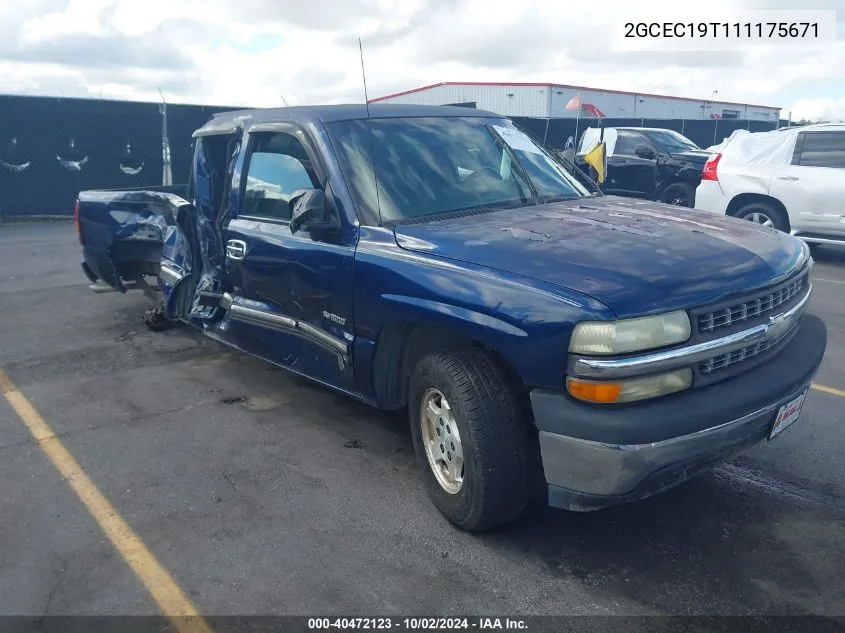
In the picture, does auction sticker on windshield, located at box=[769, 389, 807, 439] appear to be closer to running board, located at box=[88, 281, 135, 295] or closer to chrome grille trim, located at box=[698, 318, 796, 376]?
chrome grille trim, located at box=[698, 318, 796, 376]

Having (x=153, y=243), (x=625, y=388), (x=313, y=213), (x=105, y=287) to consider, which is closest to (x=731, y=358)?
(x=625, y=388)

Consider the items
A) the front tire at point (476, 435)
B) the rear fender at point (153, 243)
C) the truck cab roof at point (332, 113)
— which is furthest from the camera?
the rear fender at point (153, 243)

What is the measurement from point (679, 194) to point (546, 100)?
68.9 feet

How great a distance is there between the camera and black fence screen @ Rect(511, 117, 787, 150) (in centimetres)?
1912

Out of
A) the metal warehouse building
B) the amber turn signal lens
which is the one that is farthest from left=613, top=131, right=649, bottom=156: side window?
the metal warehouse building

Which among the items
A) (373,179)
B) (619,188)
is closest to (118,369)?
(373,179)

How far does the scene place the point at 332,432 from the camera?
178 inches

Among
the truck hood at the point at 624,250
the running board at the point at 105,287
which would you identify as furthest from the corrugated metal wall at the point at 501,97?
the truck hood at the point at 624,250

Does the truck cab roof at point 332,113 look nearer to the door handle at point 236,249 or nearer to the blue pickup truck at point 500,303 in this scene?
the blue pickup truck at point 500,303

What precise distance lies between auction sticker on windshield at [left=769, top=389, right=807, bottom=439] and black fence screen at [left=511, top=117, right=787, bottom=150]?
12.9 m

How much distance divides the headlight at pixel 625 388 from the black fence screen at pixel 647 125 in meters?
13.4

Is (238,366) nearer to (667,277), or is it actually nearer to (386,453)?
(386,453)

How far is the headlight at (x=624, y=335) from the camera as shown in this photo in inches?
107

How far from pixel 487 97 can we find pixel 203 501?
34.2 meters
